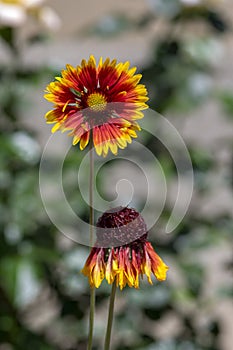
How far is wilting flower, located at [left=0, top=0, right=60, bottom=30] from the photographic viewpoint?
122 centimetres

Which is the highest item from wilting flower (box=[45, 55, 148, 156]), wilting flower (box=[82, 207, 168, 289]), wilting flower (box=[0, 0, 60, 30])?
wilting flower (box=[0, 0, 60, 30])

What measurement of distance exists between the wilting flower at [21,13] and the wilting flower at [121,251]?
1.06 meters

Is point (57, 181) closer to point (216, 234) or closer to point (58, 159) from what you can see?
point (58, 159)

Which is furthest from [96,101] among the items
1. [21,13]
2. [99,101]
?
[21,13]

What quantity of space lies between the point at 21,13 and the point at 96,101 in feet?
3.62

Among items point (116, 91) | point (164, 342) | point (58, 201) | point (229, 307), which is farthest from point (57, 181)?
point (229, 307)

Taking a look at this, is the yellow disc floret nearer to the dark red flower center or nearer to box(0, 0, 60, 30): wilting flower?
the dark red flower center

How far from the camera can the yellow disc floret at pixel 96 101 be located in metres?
0.19

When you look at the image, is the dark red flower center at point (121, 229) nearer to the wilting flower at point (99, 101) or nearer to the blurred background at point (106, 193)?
the wilting flower at point (99, 101)

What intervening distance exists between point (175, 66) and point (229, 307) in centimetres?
113

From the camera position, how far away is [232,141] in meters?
1.38

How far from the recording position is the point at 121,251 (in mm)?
197

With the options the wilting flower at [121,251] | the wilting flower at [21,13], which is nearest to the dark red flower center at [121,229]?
the wilting flower at [121,251]

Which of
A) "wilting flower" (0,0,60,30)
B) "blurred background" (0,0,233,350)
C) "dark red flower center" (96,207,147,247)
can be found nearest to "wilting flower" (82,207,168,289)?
"dark red flower center" (96,207,147,247)
